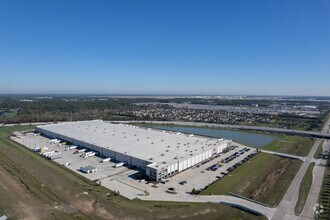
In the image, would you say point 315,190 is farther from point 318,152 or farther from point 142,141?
point 142,141

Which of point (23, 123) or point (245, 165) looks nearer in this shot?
point (245, 165)

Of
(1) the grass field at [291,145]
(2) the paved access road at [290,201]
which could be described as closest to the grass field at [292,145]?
(1) the grass field at [291,145]

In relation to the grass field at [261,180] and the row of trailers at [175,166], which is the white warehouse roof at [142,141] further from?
the grass field at [261,180]

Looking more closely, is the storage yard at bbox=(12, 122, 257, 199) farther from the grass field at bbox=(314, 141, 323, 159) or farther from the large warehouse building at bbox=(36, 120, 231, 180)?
the grass field at bbox=(314, 141, 323, 159)

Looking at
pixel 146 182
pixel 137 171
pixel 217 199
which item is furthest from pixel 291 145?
pixel 146 182

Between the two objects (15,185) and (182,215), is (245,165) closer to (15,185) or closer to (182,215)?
(182,215)

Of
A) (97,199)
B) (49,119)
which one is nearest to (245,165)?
(97,199)
